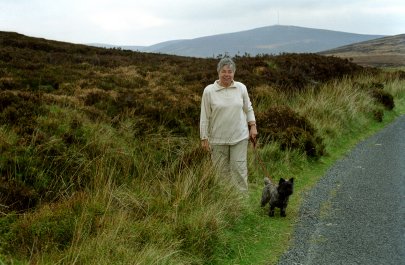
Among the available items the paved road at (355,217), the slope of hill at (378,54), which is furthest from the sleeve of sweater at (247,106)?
the slope of hill at (378,54)

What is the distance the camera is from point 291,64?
19.8m

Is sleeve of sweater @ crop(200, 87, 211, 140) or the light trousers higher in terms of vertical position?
sleeve of sweater @ crop(200, 87, 211, 140)

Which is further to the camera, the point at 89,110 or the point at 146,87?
the point at 146,87

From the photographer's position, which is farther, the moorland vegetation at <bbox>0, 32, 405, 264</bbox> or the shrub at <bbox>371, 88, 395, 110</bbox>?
the shrub at <bbox>371, 88, 395, 110</bbox>

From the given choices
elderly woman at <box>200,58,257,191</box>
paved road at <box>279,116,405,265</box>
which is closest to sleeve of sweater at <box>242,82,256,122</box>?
elderly woman at <box>200,58,257,191</box>

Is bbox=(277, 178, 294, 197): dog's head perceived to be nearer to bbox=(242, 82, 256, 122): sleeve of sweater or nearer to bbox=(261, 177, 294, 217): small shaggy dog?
bbox=(261, 177, 294, 217): small shaggy dog

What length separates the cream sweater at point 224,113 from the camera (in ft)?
22.4

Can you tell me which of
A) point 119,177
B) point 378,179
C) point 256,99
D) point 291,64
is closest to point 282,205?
point 119,177

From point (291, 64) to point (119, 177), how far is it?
47.5ft

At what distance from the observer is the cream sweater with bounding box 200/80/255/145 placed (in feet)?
22.4

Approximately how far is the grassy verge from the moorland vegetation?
0.13 ft

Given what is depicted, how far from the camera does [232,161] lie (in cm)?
714

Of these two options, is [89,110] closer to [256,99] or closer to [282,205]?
[282,205]

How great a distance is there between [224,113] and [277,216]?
1708 mm
